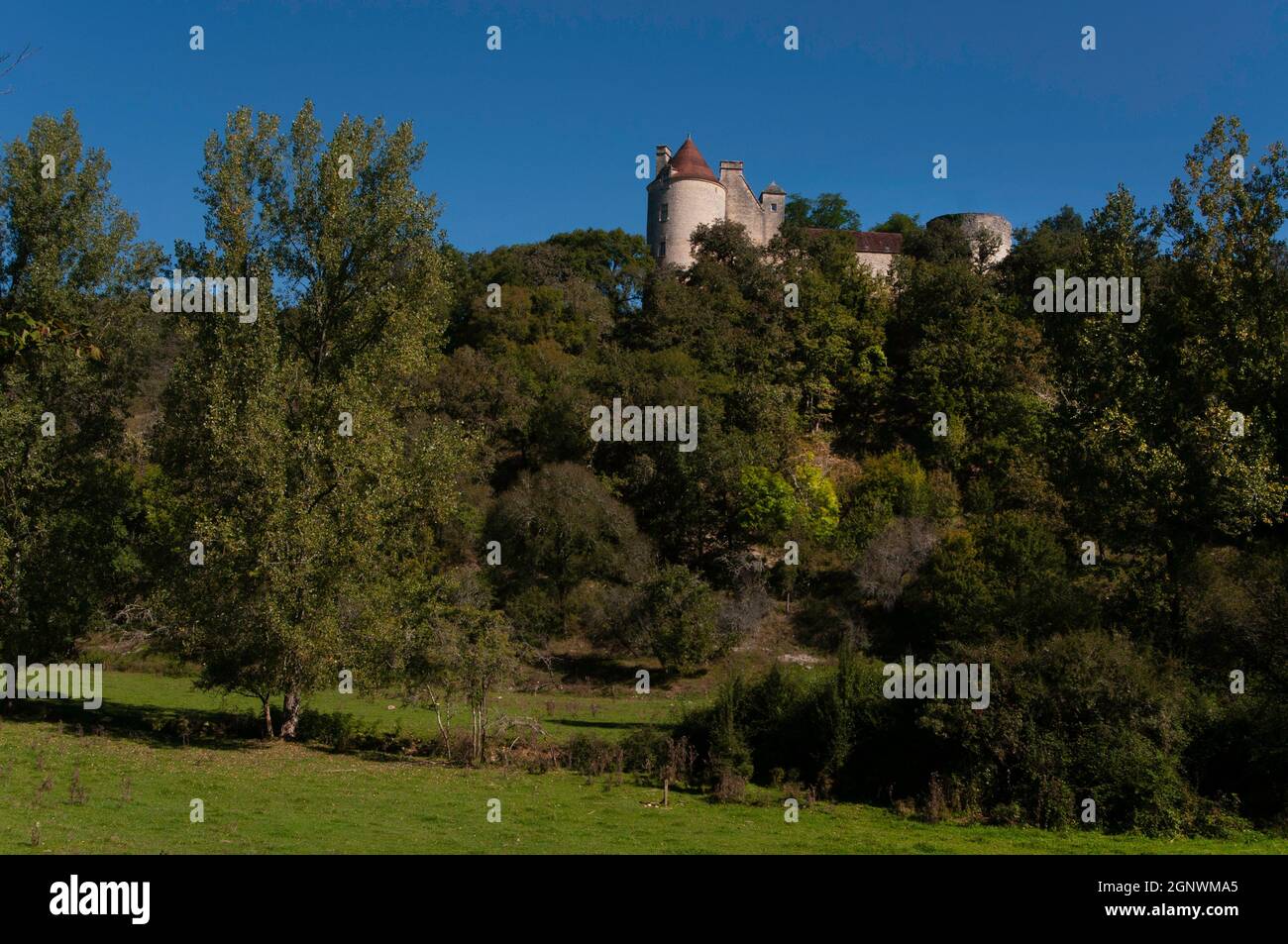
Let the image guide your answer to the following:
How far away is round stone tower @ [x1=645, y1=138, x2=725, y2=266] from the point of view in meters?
75.4

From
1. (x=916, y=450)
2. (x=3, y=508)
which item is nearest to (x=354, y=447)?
(x=3, y=508)

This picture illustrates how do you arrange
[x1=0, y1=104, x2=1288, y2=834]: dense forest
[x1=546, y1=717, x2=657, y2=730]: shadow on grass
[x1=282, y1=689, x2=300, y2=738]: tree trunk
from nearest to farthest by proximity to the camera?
[x1=0, y1=104, x2=1288, y2=834]: dense forest < [x1=282, y1=689, x2=300, y2=738]: tree trunk < [x1=546, y1=717, x2=657, y2=730]: shadow on grass

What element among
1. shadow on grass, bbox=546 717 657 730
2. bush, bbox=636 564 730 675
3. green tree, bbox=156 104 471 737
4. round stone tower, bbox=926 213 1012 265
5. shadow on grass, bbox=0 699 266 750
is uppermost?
round stone tower, bbox=926 213 1012 265

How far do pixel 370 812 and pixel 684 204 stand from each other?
6404 centimetres

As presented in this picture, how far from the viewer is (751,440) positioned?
1930 inches

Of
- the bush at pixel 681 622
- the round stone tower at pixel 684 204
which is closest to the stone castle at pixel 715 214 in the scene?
the round stone tower at pixel 684 204

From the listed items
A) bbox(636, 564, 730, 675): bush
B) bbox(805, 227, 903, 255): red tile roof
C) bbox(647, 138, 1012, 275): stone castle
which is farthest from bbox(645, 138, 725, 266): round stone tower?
bbox(636, 564, 730, 675): bush

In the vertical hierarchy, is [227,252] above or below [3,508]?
above

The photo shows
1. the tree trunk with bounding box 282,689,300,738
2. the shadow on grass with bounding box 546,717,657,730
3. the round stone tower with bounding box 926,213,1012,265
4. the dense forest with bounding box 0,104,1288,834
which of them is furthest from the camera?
the round stone tower with bounding box 926,213,1012,265

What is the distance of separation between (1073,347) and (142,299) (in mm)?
26441

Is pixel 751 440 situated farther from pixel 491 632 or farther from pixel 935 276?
pixel 491 632

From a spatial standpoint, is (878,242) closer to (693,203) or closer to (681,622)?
(693,203)

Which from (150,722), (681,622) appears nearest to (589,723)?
(681,622)

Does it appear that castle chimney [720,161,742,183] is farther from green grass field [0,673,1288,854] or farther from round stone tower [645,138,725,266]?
green grass field [0,673,1288,854]
